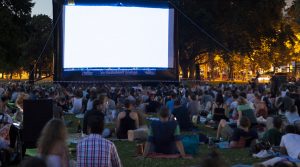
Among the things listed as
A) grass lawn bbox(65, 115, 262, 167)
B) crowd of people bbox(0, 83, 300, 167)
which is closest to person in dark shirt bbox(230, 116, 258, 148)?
crowd of people bbox(0, 83, 300, 167)

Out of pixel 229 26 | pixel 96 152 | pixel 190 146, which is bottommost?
pixel 190 146

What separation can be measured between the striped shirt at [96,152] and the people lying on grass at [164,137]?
3.72 meters

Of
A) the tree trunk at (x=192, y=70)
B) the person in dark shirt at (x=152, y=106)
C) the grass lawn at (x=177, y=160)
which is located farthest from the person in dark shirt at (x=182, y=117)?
the tree trunk at (x=192, y=70)

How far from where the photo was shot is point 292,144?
357 inches

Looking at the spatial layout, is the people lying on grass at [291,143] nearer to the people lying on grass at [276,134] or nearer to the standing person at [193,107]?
the people lying on grass at [276,134]

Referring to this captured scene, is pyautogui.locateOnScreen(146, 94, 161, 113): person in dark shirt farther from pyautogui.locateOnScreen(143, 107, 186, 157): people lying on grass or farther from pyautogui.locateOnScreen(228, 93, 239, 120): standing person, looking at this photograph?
pyautogui.locateOnScreen(143, 107, 186, 157): people lying on grass

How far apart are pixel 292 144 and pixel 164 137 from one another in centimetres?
228

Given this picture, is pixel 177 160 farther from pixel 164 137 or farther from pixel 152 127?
pixel 152 127

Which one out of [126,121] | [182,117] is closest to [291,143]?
[126,121]

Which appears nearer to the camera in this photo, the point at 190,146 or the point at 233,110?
the point at 190,146

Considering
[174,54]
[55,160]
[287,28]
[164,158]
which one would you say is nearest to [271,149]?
[164,158]

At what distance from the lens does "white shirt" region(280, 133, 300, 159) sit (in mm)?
8974

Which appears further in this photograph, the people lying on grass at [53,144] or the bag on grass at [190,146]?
the bag on grass at [190,146]

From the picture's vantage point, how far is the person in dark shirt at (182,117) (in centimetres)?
1466
